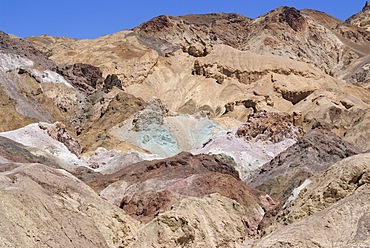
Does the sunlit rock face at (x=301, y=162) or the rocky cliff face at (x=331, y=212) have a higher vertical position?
the sunlit rock face at (x=301, y=162)

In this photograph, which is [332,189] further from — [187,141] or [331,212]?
[187,141]

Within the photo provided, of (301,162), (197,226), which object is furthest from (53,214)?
(301,162)

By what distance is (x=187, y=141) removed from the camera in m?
49.4

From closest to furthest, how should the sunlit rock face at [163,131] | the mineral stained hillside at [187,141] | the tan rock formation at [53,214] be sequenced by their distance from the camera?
1. the tan rock formation at [53,214]
2. the mineral stained hillside at [187,141]
3. the sunlit rock face at [163,131]

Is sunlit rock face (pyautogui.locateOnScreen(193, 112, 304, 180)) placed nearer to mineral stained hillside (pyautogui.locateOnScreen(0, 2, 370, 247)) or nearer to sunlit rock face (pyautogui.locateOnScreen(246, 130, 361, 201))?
mineral stained hillside (pyautogui.locateOnScreen(0, 2, 370, 247))

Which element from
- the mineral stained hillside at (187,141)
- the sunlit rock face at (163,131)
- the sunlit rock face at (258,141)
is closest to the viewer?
the mineral stained hillside at (187,141)

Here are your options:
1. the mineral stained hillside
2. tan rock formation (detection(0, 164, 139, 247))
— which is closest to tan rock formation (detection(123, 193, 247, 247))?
the mineral stained hillside

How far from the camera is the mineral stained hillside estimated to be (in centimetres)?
1516

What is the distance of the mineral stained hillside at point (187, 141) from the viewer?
15.2 metres

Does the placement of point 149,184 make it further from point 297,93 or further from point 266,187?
point 297,93

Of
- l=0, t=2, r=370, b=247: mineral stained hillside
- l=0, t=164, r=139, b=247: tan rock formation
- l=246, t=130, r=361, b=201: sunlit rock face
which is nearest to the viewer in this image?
l=0, t=164, r=139, b=247: tan rock formation

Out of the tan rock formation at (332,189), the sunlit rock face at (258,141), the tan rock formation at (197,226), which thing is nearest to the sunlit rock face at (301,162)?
the sunlit rock face at (258,141)

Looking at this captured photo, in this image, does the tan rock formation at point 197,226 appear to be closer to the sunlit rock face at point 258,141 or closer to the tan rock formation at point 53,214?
the tan rock formation at point 53,214

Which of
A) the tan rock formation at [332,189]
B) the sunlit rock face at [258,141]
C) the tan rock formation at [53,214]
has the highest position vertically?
the sunlit rock face at [258,141]
